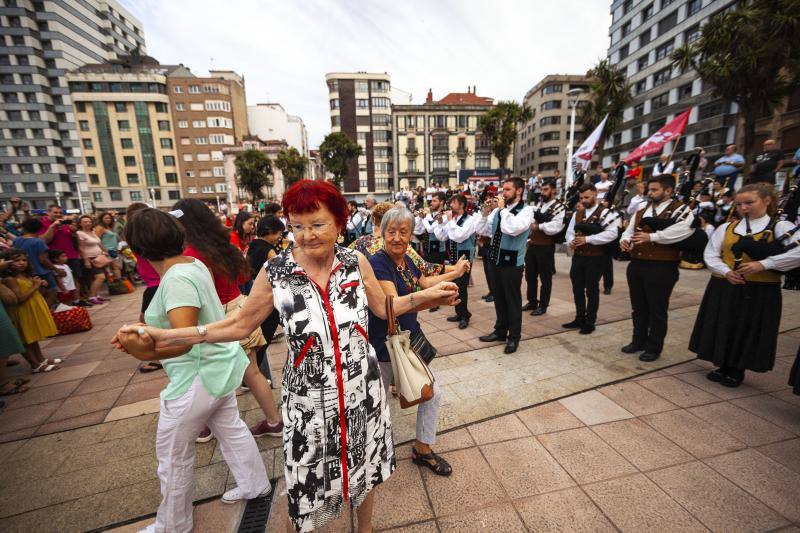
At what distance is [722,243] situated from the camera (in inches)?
135

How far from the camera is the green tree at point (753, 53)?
14469 mm

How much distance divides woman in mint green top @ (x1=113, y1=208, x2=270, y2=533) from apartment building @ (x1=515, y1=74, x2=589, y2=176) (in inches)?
2146

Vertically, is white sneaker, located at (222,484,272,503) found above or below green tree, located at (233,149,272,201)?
below

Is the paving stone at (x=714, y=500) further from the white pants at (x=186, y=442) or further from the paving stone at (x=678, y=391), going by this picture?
the white pants at (x=186, y=442)

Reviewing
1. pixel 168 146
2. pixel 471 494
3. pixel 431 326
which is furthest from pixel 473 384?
pixel 168 146

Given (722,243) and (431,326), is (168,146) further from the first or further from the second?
(722,243)

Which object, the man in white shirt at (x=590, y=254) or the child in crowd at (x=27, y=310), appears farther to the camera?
the man in white shirt at (x=590, y=254)

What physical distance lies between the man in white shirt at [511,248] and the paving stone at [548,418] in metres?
1.27

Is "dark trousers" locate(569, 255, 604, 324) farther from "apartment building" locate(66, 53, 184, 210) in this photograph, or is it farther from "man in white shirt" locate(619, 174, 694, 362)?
"apartment building" locate(66, 53, 184, 210)

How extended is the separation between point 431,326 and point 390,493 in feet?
11.5

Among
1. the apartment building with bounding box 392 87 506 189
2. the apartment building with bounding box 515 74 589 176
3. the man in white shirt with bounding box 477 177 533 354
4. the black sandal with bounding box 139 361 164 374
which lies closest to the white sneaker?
the black sandal with bounding box 139 361 164 374

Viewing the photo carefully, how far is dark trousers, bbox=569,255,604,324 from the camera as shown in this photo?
4.89m

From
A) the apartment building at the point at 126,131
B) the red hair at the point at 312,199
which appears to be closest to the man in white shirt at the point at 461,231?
the red hair at the point at 312,199

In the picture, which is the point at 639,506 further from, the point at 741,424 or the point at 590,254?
the point at 590,254
